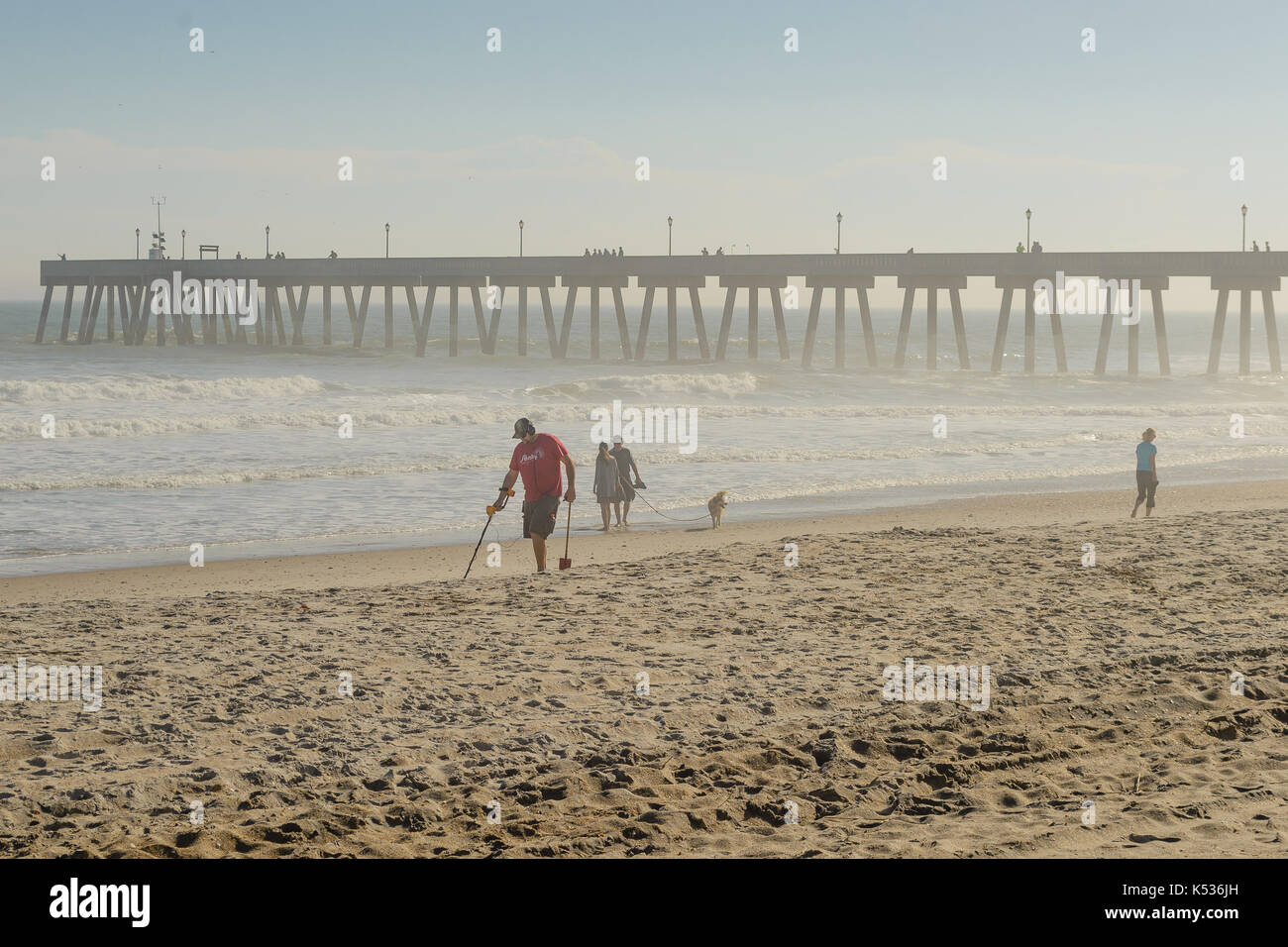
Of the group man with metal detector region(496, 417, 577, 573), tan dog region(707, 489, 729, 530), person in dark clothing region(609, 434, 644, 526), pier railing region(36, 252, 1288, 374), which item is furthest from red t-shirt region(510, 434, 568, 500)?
pier railing region(36, 252, 1288, 374)

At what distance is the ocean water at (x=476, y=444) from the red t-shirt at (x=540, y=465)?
3543 mm

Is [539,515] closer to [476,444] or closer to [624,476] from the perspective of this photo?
[624,476]

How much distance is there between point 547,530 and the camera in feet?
34.0

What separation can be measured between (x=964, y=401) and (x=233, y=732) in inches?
1287

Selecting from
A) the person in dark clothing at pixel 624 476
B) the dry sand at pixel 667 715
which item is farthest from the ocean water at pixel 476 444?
the dry sand at pixel 667 715

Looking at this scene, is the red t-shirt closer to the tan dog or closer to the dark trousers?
the tan dog

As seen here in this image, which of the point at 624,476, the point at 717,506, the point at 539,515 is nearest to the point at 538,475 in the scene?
the point at 539,515

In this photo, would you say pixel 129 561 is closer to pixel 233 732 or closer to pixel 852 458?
pixel 233 732

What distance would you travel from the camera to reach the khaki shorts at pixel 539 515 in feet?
33.6

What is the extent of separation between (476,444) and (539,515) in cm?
1354

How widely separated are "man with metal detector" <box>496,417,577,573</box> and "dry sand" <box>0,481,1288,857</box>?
547 mm

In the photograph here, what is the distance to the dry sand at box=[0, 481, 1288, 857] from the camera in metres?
4.73

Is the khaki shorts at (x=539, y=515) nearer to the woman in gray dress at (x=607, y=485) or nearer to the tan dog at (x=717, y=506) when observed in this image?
the woman in gray dress at (x=607, y=485)
